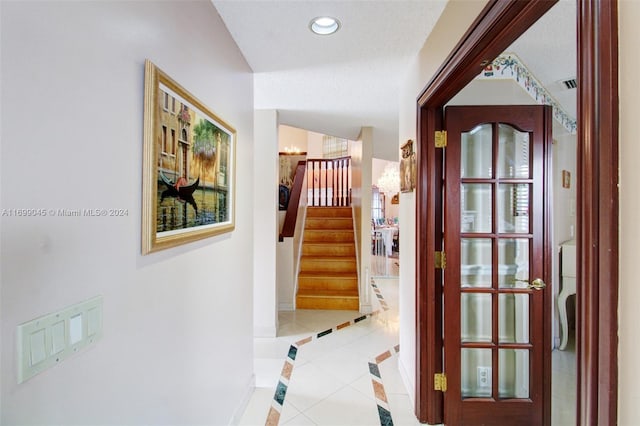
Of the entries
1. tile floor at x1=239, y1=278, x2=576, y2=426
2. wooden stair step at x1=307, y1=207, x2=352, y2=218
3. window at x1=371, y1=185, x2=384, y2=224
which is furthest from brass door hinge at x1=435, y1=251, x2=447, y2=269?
window at x1=371, y1=185, x2=384, y2=224

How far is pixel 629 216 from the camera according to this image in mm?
600

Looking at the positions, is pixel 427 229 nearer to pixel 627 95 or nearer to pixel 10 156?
pixel 627 95

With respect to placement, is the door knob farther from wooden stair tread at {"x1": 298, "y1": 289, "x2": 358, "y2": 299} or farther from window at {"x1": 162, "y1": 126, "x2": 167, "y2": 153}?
wooden stair tread at {"x1": 298, "y1": 289, "x2": 358, "y2": 299}

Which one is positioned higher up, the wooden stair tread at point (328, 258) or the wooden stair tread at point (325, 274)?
the wooden stair tread at point (328, 258)

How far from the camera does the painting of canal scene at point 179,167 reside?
3.22ft

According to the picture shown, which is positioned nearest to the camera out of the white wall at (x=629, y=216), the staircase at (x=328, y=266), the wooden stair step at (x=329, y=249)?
the white wall at (x=629, y=216)

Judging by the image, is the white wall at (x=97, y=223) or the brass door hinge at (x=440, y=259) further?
the brass door hinge at (x=440, y=259)

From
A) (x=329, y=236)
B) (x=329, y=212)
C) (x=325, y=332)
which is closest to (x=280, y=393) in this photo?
(x=325, y=332)

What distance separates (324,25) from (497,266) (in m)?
1.78

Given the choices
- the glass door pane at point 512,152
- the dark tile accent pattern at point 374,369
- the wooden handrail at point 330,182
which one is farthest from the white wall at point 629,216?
the wooden handrail at point 330,182

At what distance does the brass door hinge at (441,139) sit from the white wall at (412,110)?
123mm

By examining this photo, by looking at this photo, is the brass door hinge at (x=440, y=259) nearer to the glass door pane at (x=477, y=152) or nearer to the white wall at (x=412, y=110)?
the white wall at (x=412, y=110)

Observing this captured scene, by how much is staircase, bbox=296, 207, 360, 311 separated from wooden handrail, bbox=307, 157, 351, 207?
4.98 ft

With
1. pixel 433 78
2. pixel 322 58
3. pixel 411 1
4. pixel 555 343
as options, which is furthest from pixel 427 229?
pixel 555 343
